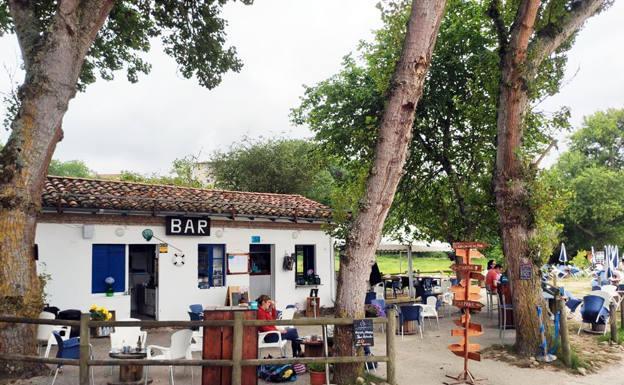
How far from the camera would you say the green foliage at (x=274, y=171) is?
28.0 meters

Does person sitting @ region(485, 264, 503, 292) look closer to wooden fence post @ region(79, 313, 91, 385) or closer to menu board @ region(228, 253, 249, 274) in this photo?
menu board @ region(228, 253, 249, 274)

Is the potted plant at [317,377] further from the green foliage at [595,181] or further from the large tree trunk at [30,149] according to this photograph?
the green foliage at [595,181]

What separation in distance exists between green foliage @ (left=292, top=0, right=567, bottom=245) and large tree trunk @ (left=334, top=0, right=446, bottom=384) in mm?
4776

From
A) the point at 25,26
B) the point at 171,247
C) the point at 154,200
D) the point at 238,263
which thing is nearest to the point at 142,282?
the point at 171,247

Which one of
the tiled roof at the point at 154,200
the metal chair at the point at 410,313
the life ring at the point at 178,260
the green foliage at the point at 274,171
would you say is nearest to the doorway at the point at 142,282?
the life ring at the point at 178,260

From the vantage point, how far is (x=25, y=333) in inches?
282

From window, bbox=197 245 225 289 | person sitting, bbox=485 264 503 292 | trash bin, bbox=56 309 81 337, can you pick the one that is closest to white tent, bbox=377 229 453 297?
person sitting, bbox=485 264 503 292

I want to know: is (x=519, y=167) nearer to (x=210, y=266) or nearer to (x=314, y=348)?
(x=314, y=348)

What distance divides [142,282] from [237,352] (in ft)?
30.2

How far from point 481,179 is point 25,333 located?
874 cm

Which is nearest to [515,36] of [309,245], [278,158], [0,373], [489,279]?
[489,279]

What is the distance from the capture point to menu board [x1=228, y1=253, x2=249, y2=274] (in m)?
13.2

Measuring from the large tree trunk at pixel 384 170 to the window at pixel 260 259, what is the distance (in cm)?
753

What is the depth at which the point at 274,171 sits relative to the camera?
27922 millimetres
